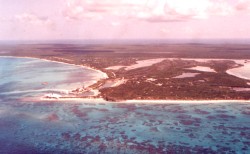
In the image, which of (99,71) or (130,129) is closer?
(130,129)

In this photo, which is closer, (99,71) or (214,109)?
(214,109)

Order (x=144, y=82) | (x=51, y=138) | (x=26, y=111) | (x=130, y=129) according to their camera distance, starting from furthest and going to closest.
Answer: (x=144, y=82) < (x=26, y=111) < (x=130, y=129) < (x=51, y=138)

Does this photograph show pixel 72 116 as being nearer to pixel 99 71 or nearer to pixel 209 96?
pixel 209 96

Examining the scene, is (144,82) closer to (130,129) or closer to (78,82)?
(78,82)

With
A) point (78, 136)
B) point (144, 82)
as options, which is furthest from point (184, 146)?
point (144, 82)

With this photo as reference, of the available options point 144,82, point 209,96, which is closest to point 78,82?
point 144,82

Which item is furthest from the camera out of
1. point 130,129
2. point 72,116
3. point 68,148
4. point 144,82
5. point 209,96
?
point 144,82
